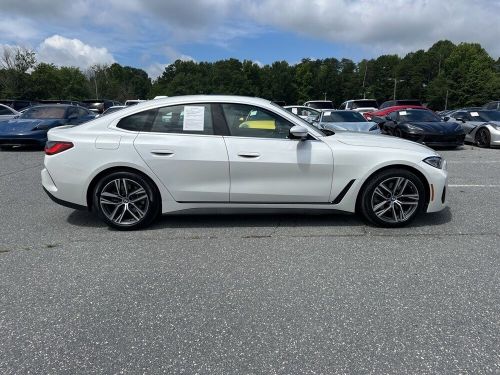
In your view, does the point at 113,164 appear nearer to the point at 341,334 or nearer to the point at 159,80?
the point at 341,334

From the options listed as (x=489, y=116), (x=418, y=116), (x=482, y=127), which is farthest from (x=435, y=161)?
(x=489, y=116)

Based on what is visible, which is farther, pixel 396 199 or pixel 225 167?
pixel 396 199

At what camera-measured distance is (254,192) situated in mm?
4457

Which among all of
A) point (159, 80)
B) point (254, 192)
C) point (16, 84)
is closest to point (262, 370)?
point (254, 192)

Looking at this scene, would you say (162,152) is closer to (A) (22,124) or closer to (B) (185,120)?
(B) (185,120)

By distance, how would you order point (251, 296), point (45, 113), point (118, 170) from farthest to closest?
1. point (45, 113)
2. point (118, 170)
3. point (251, 296)

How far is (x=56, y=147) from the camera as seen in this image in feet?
14.8

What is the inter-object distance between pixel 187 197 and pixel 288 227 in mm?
1179

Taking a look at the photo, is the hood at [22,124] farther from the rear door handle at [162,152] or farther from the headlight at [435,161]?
the headlight at [435,161]

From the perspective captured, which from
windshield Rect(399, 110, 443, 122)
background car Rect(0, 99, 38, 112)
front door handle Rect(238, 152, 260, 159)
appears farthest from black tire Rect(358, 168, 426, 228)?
background car Rect(0, 99, 38, 112)

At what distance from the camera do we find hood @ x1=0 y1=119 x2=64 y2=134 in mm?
11641

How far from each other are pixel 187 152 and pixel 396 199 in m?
2.34

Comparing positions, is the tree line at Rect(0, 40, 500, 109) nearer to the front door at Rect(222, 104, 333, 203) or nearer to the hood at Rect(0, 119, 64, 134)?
the hood at Rect(0, 119, 64, 134)

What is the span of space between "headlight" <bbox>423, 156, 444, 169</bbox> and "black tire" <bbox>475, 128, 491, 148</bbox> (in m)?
9.86
